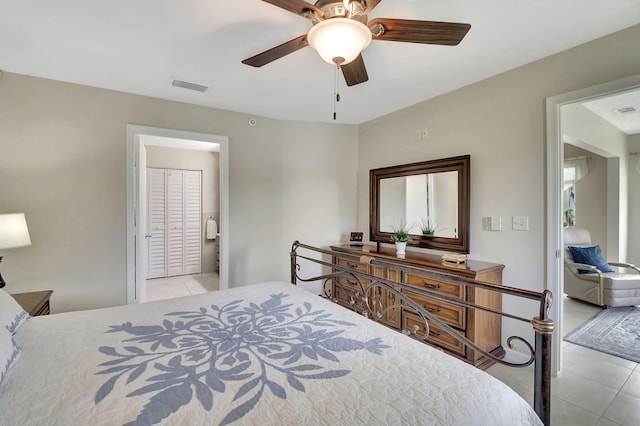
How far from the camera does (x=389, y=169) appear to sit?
3.55 metres

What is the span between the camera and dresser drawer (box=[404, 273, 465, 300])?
94.9 inches

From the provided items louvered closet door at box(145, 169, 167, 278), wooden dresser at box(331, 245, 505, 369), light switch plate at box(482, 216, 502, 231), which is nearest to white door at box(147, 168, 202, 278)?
louvered closet door at box(145, 169, 167, 278)

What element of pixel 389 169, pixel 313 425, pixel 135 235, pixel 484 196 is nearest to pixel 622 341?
pixel 484 196

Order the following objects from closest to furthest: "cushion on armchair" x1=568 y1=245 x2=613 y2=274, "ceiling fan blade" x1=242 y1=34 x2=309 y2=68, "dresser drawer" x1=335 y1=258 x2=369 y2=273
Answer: "ceiling fan blade" x1=242 y1=34 x2=309 y2=68 < "dresser drawer" x1=335 y1=258 x2=369 y2=273 < "cushion on armchair" x1=568 y1=245 x2=613 y2=274

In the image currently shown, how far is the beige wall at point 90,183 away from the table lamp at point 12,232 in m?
0.51

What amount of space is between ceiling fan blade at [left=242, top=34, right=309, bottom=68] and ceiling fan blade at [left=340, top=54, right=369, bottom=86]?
32cm

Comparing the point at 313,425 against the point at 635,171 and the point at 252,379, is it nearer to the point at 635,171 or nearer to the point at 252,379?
the point at 252,379

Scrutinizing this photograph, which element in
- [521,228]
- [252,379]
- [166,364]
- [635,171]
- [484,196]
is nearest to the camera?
[252,379]

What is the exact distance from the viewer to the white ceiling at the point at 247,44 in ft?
5.56

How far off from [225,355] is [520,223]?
96.5 inches

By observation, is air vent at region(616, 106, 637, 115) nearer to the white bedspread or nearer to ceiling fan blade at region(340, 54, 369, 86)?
ceiling fan blade at region(340, 54, 369, 86)

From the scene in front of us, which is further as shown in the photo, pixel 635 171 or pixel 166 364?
pixel 635 171

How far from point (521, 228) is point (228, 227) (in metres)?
2.94

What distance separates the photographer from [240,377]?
1022 mm
